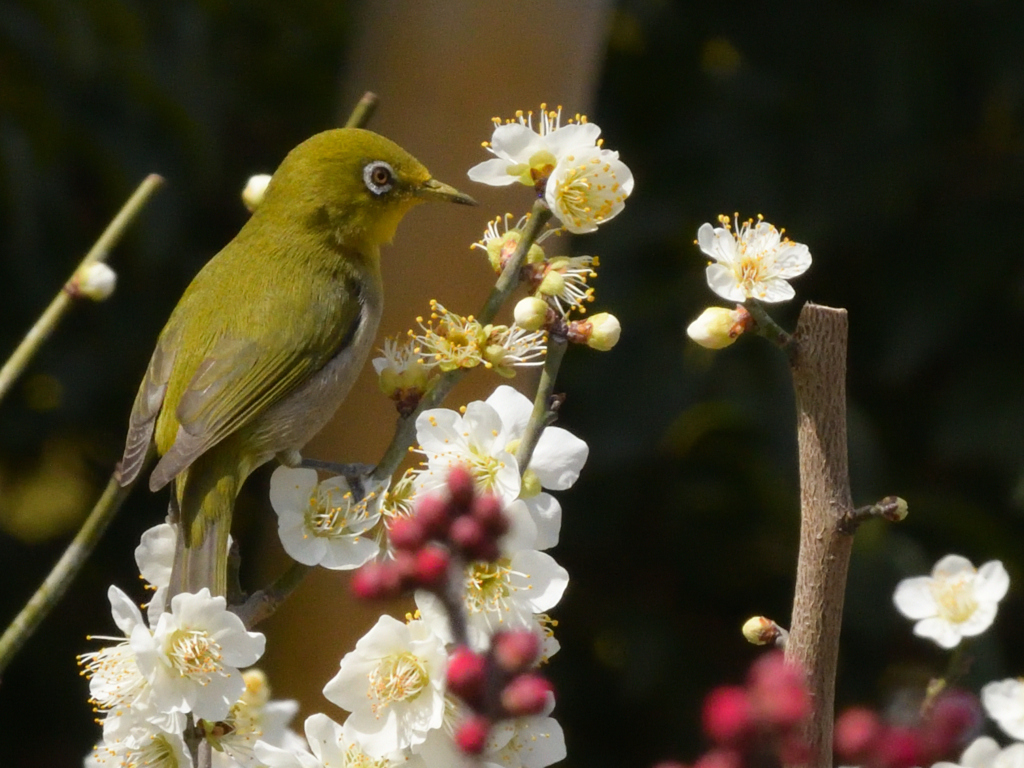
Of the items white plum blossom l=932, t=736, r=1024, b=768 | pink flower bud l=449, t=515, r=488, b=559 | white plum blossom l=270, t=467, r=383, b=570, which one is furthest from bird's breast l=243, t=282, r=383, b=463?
pink flower bud l=449, t=515, r=488, b=559

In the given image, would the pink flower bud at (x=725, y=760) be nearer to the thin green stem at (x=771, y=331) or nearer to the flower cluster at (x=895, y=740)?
the flower cluster at (x=895, y=740)

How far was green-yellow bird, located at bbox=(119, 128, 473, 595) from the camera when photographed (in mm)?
1784

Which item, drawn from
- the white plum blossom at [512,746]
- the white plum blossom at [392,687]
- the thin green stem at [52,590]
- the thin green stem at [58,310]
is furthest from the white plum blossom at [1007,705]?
the thin green stem at [58,310]

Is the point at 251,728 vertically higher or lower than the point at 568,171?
lower

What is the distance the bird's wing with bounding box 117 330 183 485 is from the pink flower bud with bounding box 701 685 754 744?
107cm

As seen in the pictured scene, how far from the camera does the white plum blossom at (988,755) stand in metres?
1.04

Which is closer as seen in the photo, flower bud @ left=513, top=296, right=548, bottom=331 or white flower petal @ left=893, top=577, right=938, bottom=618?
flower bud @ left=513, top=296, right=548, bottom=331

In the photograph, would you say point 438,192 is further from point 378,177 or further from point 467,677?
point 467,677

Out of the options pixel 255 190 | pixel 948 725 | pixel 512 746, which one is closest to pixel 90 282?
pixel 255 190

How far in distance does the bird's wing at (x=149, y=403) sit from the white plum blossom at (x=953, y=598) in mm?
900

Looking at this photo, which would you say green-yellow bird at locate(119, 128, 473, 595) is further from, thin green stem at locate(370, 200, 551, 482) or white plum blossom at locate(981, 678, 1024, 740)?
white plum blossom at locate(981, 678, 1024, 740)

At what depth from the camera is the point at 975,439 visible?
9.37 ft

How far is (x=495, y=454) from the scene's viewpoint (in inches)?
45.9

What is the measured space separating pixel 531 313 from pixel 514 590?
23 centimetres
